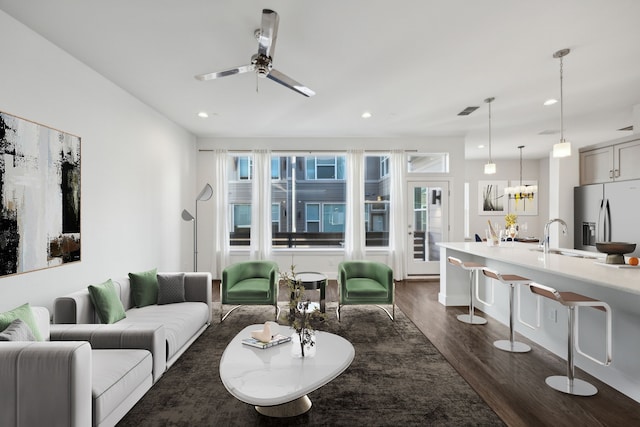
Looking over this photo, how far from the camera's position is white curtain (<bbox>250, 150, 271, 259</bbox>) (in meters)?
6.60

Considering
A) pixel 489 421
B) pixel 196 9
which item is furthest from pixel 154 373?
pixel 196 9

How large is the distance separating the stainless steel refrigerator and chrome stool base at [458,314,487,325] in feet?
8.33

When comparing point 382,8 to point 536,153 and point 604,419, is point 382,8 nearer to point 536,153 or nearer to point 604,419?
point 604,419

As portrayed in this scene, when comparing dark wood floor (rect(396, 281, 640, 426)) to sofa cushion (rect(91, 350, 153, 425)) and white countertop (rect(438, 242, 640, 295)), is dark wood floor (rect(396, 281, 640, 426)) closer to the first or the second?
white countertop (rect(438, 242, 640, 295))

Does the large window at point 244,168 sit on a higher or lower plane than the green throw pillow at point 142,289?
higher

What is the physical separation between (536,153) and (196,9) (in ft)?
28.7

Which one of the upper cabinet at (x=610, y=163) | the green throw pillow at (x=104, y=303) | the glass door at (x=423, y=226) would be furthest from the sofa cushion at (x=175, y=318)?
the upper cabinet at (x=610, y=163)

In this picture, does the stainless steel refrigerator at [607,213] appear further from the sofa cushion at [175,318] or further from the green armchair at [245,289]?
the sofa cushion at [175,318]

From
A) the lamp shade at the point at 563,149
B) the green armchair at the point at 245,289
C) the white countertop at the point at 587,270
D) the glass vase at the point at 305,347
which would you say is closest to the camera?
the white countertop at the point at 587,270

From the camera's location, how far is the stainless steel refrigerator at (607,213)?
4695 millimetres

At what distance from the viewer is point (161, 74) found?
3730 mm

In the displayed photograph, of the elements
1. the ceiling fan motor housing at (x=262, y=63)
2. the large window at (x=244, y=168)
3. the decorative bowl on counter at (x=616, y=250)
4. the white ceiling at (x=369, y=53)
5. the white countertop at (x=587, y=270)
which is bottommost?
the white countertop at (x=587, y=270)

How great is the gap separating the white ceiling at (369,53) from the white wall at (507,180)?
150 inches

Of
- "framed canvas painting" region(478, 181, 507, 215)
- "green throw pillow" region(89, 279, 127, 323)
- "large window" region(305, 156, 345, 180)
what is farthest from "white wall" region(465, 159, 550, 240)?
"green throw pillow" region(89, 279, 127, 323)
